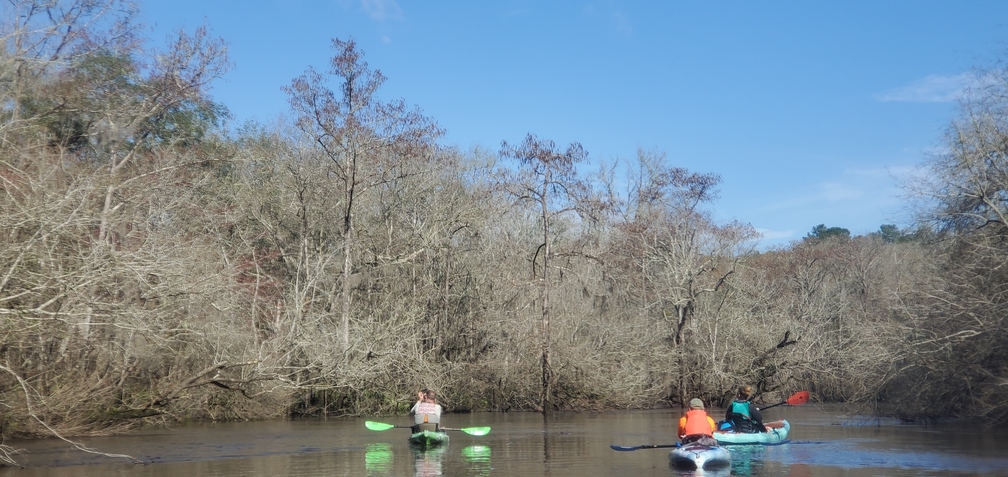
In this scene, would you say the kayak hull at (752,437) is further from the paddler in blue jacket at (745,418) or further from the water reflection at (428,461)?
the water reflection at (428,461)

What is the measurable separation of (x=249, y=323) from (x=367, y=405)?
4.68 meters

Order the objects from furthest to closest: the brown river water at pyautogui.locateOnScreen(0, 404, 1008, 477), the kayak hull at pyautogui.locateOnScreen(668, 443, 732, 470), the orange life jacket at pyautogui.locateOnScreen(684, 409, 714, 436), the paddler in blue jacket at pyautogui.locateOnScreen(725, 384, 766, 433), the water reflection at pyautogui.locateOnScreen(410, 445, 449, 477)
Result: the paddler in blue jacket at pyautogui.locateOnScreen(725, 384, 766, 433), the orange life jacket at pyautogui.locateOnScreen(684, 409, 714, 436), the kayak hull at pyautogui.locateOnScreen(668, 443, 732, 470), the water reflection at pyautogui.locateOnScreen(410, 445, 449, 477), the brown river water at pyautogui.locateOnScreen(0, 404, 1008, 477)

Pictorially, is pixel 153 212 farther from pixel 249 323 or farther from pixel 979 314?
pixel 979 314

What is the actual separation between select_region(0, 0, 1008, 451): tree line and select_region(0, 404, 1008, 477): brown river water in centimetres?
107

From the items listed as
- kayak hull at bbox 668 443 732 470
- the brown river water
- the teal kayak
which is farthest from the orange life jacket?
the teal kayak

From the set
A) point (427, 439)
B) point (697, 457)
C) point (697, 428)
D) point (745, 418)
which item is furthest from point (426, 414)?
point (745, 418)

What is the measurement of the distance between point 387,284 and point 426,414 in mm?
13072

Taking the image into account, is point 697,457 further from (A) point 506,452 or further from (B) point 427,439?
(B) point 427,439

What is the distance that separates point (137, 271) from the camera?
16.0m

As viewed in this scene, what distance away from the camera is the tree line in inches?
813

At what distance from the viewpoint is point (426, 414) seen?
69.4ft

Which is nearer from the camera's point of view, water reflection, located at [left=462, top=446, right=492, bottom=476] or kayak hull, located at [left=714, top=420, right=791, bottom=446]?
water reflection, located at [left=462, top=446, right=492, bottom=476]

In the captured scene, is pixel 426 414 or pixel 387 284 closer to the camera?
pixel 426 414

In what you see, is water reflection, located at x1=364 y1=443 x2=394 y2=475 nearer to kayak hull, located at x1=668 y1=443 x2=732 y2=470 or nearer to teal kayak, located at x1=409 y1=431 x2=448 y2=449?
teal kayak, located at x1=409 y1=431 x2=448 y2=449
